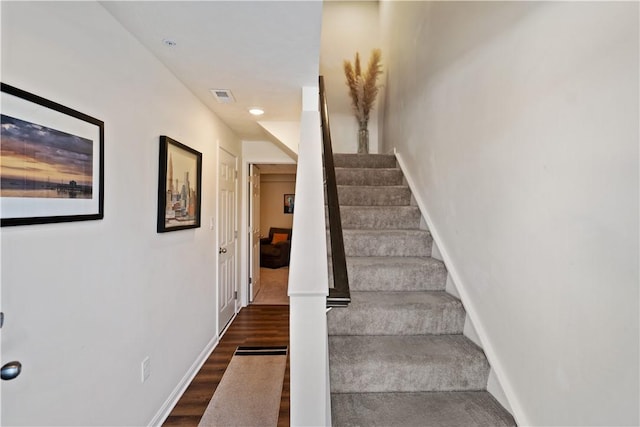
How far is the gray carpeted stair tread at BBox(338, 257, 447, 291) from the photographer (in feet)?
6.89

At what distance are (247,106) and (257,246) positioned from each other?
2805 mm

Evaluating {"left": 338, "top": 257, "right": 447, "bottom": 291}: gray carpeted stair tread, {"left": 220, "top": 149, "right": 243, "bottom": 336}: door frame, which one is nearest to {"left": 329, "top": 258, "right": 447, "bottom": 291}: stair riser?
{"left": 338, "top": 257, "right": 447, "bottom": 291}: gray carpeted stair tread

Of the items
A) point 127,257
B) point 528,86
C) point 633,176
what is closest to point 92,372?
point 127,257

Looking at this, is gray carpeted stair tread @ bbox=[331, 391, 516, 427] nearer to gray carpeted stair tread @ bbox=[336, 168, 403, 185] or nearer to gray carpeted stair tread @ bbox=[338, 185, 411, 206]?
gray carpeted stair tread @ bbox=[338, 185, 411, 206]

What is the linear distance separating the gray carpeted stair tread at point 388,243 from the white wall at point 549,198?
0.33m

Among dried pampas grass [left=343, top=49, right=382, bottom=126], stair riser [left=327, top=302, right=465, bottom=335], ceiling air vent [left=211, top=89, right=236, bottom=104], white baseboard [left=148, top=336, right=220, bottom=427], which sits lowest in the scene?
white baseboard [left=148, top=336, right=220, bottom=427]

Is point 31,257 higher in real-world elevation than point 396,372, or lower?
higher

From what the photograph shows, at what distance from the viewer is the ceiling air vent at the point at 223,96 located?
7.81 feet

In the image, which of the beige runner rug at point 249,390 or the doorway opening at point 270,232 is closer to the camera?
the beige runner rug at point 249,390

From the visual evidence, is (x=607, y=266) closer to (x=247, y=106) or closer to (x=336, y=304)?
(x=336, y=304)

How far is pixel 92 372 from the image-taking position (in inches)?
55.2

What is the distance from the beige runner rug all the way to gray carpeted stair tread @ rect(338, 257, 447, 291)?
112 cm

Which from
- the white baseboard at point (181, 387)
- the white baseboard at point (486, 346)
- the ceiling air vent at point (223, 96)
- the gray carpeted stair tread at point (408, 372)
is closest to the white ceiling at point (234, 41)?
the ceiling air vent at point (223, 96)

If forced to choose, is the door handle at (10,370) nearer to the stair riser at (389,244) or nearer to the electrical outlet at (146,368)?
the electrical outlet at (146,368)
